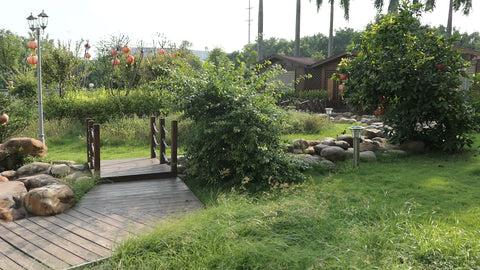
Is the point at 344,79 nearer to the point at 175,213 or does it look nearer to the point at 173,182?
the point at 173,182

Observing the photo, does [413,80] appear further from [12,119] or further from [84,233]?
[12,119]

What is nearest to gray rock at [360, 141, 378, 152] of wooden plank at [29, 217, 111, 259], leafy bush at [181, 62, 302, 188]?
leafy bush at [181, 62, 302, 188]

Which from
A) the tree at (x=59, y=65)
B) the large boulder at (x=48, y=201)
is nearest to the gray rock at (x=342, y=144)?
the large boulder at (x=48, y=201)

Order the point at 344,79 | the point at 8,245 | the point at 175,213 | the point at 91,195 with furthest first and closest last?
the point at 344,79 < the point at 91,195 < the point at 175,213 < the point at 8,245

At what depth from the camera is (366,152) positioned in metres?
7.23

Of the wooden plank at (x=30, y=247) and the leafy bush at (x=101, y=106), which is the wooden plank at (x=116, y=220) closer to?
the wooden plank at (x=30, y=247)

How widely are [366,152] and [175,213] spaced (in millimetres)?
4204

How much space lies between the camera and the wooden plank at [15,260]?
3.14 metres

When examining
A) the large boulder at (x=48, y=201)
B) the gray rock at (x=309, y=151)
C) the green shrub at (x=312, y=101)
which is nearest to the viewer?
the large boulder at (x=48, y=201)

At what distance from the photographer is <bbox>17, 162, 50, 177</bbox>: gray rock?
5.98m

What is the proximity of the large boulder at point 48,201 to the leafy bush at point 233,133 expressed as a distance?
5.81 feet

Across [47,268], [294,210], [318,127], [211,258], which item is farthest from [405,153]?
[47,268]

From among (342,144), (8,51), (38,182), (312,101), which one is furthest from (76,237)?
(8,51)

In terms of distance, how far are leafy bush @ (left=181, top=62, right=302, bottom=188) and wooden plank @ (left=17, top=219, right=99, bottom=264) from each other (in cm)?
219
